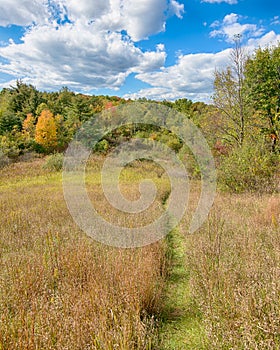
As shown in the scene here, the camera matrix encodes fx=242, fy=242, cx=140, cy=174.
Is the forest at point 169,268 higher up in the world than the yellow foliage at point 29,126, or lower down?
lower down

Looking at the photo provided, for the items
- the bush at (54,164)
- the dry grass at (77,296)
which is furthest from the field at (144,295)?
the bush at (54,164)

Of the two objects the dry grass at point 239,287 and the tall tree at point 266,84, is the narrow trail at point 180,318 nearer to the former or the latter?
the dry grass at point 239,287

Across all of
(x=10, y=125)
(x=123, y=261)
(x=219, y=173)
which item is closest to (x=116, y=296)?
(x=123, y=261)

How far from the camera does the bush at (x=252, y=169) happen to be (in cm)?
954

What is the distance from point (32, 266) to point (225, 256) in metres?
2.97

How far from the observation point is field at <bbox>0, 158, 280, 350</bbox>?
7.17 ft

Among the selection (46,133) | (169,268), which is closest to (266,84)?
(169,268)

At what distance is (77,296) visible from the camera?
284 cm

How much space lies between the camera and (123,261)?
135 inches

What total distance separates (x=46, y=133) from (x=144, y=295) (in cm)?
2806

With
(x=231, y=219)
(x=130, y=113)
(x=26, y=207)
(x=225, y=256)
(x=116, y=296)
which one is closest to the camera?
(x=116, y=296)

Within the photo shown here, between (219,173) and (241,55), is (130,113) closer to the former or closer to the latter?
(241,55)

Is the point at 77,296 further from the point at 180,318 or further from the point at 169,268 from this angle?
the point at 169,268

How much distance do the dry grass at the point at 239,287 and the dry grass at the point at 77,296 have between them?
0.61 m
